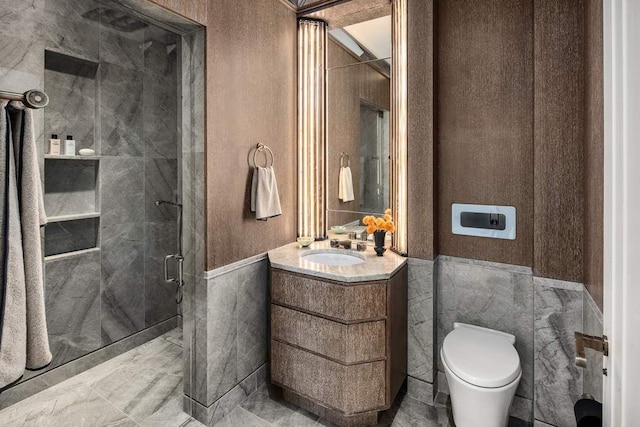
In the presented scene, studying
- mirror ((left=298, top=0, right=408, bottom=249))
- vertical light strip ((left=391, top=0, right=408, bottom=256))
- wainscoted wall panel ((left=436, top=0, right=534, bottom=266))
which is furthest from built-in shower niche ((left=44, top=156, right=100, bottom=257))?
wainscoted wall panel ((left=436, top=0, right=534, bottom=266))

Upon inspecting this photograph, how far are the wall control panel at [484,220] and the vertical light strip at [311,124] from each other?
1.03 meters

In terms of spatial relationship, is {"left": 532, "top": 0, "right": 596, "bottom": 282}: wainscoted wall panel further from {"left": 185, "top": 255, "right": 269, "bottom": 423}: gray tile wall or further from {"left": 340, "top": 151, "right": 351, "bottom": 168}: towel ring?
{"left": 185, "top": 255, "right": 269, "bottom": 423}: gray tile wall

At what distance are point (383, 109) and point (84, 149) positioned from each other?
86.0 inches

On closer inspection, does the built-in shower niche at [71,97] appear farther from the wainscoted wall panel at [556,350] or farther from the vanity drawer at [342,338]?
the wainscoted wall panel at [556,350]

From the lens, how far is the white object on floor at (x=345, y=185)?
2680 mm

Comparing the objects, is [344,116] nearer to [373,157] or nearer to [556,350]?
[373,157]

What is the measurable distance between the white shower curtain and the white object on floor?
186cm

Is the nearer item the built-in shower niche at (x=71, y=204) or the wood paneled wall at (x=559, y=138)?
the wood paneled wall at (x=559, y=138)

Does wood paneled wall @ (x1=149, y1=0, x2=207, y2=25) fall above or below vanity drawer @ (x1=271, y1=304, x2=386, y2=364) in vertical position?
above

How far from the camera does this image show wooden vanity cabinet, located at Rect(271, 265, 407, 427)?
1.88 m

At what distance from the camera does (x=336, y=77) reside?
8.79 feet

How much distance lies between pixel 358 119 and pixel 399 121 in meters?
0.42

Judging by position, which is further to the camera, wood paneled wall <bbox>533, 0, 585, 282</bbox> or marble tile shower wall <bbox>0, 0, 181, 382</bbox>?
marble tile shower wall <bbox>0, 0, 181, 382</bbox>

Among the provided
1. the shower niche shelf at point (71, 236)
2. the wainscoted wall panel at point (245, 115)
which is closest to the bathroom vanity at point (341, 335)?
the wainscoted wall panel at point (245, 115)
